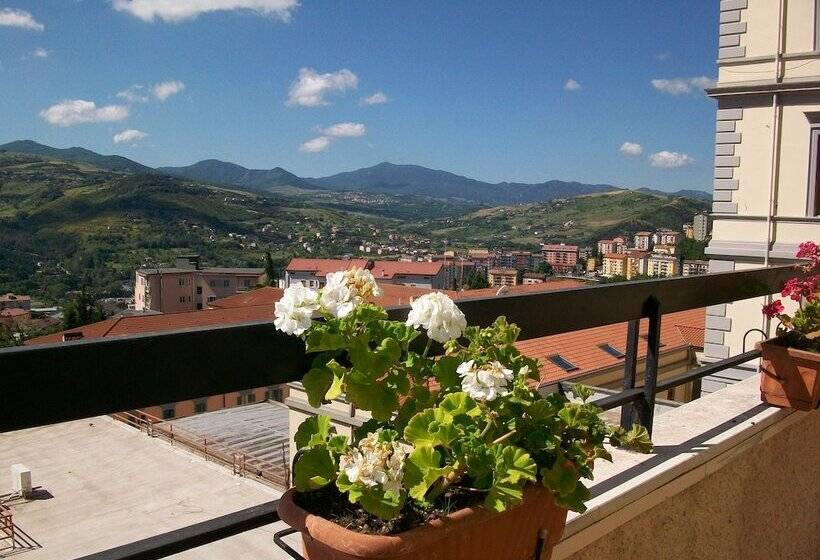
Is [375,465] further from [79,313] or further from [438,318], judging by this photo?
[79,313]

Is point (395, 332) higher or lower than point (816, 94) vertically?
lower

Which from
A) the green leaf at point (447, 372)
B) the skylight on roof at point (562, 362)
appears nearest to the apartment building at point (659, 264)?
the skylight on roof at point (562, 362)

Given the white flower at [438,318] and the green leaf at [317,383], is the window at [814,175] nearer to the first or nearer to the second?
the white flower at [438,318]

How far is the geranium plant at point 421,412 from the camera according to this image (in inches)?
36.3

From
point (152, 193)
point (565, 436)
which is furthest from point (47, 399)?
point (152, 193)

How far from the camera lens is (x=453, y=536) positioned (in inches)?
38.4

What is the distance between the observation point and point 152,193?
11762 cm

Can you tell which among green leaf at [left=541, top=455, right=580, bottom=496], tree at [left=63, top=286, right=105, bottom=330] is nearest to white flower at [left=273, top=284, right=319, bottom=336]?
green leaf at [left=541, top=455, right=580, bottom=496]

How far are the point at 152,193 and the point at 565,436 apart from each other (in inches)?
4942

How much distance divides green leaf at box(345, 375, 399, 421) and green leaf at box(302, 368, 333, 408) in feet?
0.14

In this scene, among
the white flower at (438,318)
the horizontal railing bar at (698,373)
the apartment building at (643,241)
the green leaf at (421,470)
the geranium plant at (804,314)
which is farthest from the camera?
the apartment building at (643,241)

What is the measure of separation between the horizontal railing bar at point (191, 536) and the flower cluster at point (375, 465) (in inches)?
11.1

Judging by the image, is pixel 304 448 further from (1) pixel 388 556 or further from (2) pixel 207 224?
(2) pixel 207 224

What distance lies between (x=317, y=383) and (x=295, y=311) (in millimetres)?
120
